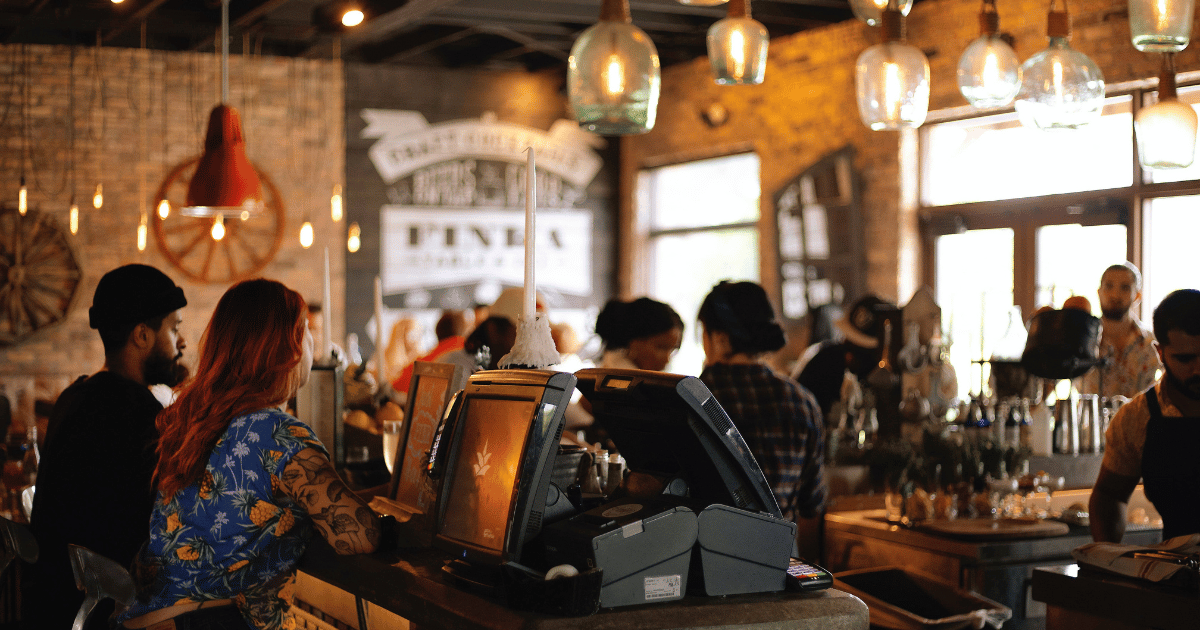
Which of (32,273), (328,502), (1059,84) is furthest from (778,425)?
(32,273)

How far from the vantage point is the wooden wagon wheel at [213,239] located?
850 centimetres

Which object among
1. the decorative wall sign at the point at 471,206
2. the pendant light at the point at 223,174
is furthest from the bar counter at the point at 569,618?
the decorative wall sign at the point at 471,206

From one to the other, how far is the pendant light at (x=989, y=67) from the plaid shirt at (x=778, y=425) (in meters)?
0.92

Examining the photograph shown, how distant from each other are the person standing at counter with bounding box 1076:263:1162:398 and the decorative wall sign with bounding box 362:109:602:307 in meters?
5.24

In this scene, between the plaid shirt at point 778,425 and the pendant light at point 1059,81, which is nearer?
the pendant light at point 1059,81

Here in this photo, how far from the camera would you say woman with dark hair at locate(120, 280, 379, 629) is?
217 cm

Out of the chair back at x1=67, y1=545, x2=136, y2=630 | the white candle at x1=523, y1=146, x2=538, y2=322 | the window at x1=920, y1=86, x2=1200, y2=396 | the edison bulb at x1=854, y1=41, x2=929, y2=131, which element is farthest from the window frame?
the chair back at x1=67, y1=545, x2=136, y2=630

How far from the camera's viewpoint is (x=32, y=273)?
8.12 meters

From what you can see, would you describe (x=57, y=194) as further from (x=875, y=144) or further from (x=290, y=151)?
(x=875, y=144)

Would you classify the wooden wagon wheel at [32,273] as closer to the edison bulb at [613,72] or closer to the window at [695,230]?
the window at [695,230]

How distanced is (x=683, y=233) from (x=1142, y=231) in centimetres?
401

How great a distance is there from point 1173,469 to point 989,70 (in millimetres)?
1129

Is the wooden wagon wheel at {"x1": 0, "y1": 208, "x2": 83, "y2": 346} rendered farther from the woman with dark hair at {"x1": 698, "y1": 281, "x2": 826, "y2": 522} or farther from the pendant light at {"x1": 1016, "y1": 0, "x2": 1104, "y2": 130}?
the pendant light at {"x1": 1016, "y1": 0, "x2": 1104, "y2": 130}

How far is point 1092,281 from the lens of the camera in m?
6.82
